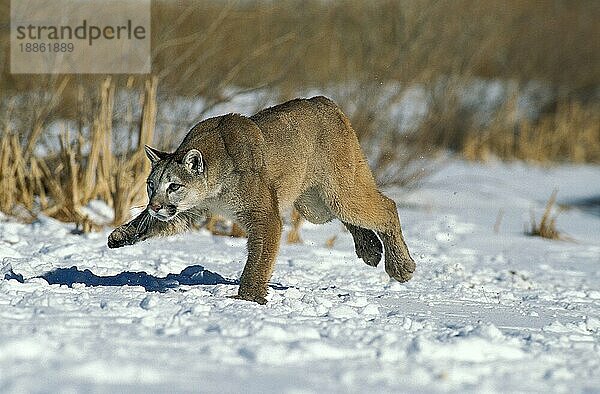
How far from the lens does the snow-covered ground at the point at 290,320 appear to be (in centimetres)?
370

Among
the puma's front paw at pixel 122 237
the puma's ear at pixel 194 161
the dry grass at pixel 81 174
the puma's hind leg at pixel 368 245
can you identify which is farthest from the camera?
the dry grass at pixel 81 174

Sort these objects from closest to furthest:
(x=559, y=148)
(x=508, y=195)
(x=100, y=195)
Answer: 1. (x=100, y=195)
2. (x=508, y=195)
3. (x=559, y=148)

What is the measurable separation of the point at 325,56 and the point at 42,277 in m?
8.35

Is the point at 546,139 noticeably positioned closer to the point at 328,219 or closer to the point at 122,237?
the point at 328,219

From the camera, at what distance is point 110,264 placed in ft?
21.3

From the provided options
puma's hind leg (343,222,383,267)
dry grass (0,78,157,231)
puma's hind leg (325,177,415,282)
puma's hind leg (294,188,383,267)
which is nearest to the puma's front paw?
puma's hind leg (294,188,383,267)

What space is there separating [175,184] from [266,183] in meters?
0.55

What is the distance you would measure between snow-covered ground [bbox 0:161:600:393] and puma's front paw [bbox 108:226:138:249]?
0.22 meters

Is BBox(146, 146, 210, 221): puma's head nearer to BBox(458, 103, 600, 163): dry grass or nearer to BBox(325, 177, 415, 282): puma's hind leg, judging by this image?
BBox(325, 177, 415, 282): puma's hind leg

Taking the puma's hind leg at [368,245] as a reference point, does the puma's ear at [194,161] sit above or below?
above

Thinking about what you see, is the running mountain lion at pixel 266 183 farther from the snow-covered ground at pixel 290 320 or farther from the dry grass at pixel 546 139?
the dry grass at pixel 546 139

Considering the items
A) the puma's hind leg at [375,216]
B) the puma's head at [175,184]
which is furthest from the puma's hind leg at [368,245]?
the puma's head at [175,184]

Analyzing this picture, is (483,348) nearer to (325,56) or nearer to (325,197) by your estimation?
(325,197)

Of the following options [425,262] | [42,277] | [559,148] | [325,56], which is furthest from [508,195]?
[42,277]
